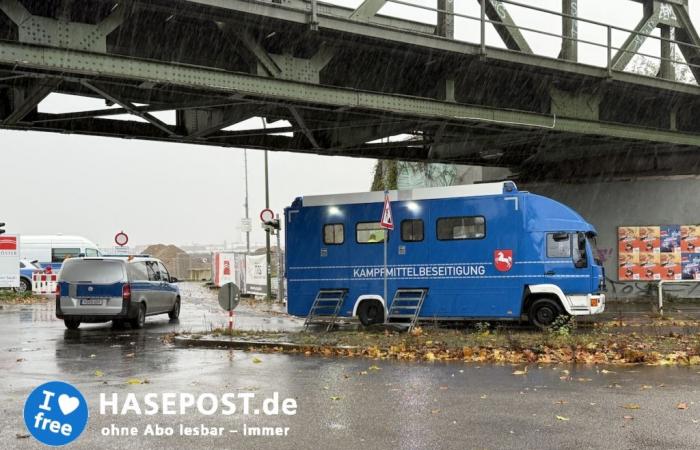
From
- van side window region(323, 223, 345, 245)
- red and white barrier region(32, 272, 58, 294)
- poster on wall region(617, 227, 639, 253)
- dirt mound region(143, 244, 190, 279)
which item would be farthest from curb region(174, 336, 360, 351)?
dirt mound region(143, 244, 190, 279)

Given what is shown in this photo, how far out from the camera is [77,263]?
62.7ft

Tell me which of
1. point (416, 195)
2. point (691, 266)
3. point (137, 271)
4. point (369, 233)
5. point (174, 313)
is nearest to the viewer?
point (416, 195)

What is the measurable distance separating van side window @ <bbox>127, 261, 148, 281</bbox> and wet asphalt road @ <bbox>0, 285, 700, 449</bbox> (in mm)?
4493

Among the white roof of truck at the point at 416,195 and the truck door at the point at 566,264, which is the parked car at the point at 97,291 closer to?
the white roof of truck at the point at 416,195

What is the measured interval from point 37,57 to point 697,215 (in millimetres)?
19808

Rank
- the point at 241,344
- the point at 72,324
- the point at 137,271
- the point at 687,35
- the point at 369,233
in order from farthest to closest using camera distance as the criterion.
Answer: the point at 687,35 → the point at 137,271 → the point at 72,324 → the point at 369,233 → the point at 241,344

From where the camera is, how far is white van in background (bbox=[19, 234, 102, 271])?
41406 millimetres

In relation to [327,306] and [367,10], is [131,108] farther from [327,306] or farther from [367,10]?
[327,306]

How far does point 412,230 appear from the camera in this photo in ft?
60.4

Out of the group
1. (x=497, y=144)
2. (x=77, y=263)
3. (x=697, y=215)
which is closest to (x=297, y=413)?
(x=77, y=263)

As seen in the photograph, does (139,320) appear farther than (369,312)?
Yes

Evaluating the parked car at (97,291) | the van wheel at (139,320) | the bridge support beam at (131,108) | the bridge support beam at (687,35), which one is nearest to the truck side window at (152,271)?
the van wheel at (139,320)

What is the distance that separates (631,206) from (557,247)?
930 centimetres

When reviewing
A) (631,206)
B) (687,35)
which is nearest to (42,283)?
(631,206)
